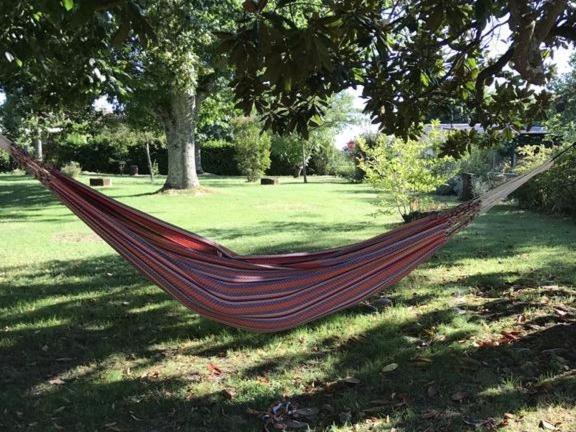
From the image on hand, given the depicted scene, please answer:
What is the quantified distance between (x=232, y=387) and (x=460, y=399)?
1070 millimetres

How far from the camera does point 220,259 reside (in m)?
2.96

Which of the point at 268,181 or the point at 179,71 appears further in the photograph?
the point at 268,181

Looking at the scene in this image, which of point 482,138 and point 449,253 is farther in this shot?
point 449,253

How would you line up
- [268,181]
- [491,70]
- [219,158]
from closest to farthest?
[491,70] < [268,181] < [219,158]

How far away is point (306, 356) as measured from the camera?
3.22m

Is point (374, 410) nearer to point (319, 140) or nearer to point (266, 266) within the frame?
point (266, 266)

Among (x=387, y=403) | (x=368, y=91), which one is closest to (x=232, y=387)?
(x=387, y=403)

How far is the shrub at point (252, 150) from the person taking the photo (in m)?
19.7

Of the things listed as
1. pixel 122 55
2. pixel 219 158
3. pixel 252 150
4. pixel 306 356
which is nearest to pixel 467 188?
pixel 122 55

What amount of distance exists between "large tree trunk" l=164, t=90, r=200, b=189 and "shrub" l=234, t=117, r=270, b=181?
17.3 ft

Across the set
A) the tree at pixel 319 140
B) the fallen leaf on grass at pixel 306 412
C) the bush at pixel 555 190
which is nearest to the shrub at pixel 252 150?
the tree at pixel 319 140

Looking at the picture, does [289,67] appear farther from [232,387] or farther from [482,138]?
[482,138]

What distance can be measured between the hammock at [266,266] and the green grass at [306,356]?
0.39 metres

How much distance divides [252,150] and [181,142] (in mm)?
5781
